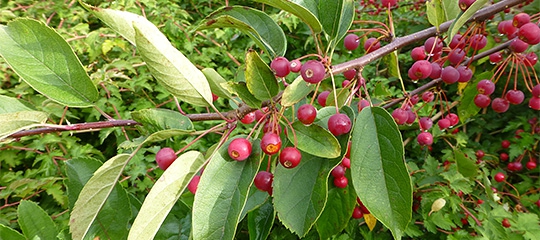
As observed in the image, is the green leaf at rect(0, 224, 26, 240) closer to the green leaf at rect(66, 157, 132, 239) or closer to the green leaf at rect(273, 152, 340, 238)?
the green leaf at rect(66, 157, 132, 239)

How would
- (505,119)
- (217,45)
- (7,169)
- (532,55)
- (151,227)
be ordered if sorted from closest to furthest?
1. (151,227)
2. (532,55)
3. (7,169)
4. (505,119)
5. (217,45)

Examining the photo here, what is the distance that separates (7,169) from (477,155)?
8.40 ft

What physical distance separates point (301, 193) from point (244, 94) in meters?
0.20

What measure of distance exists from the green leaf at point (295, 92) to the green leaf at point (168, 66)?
148mm

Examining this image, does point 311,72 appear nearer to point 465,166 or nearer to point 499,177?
point 465,166

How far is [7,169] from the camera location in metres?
1.87

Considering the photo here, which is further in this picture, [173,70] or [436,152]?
[436,152]

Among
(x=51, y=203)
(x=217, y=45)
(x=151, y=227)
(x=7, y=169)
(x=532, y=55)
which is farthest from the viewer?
(x=217, y=45)

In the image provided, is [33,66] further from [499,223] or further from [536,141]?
[536,141]

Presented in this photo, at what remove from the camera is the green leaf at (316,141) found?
1.73ft

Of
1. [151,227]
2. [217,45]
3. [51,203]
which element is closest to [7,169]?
[51,203]

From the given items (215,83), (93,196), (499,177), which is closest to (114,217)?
(93,196)

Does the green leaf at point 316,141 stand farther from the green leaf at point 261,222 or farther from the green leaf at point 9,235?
the green leaf at point 9,235

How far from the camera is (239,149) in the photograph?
553mm
